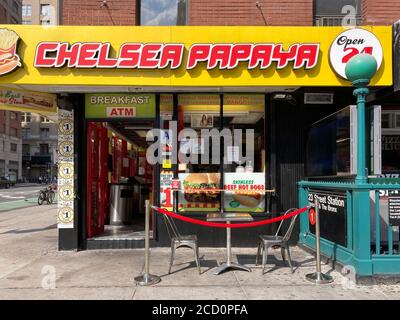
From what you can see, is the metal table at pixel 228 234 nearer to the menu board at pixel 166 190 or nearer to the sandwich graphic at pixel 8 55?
the menu board at pixel 166 190

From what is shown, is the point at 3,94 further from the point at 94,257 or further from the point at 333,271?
the point at 333,271

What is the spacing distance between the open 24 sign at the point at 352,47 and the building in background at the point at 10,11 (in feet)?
196

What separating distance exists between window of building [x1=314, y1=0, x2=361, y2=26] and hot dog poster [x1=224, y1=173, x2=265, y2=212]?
3.90m

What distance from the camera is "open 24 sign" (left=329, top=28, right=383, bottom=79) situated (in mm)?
7402

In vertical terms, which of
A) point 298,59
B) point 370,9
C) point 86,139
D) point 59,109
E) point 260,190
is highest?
point 370,9

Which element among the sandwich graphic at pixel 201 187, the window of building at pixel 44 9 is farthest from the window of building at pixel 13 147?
the sandwich graphic at pixel 201 187

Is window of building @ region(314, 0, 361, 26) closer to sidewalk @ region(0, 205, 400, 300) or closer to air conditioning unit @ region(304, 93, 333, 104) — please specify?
air conditioning unit @ region(304, 93, 333, 104)

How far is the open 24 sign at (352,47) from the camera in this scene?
24.3 feet

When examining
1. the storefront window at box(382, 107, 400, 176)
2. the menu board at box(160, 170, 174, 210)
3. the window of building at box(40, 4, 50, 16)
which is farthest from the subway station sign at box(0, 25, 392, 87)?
the window of building at box(40, 4, 50, 16)

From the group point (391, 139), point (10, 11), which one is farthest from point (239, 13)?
point (10, 11)

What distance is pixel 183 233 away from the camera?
335 inches

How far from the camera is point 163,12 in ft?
30.9

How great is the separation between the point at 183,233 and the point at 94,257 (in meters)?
1.89
